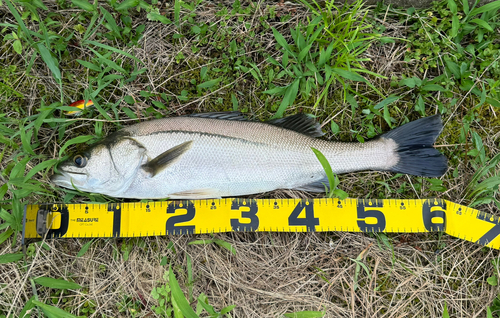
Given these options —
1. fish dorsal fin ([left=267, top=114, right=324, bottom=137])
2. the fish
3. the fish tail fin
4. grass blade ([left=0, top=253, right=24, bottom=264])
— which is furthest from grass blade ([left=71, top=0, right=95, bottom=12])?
the fish tail fin

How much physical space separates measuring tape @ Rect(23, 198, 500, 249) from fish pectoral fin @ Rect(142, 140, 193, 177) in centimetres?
51

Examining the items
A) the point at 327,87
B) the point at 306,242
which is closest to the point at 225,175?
the point at 306,242

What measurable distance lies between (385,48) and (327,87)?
88 cm

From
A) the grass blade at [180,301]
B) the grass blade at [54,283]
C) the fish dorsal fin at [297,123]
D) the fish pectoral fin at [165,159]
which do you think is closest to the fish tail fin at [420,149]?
the fish dorsal fin at [297,123]

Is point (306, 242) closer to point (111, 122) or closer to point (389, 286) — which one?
point (389, 286)

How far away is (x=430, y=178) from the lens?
10.9 ft

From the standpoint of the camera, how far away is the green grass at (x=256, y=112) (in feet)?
10.6

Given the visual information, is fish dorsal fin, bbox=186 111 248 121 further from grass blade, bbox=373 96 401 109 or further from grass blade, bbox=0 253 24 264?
grass blade, bbox=0 253 24 264

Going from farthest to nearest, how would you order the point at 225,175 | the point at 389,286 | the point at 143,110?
the point at 143,110 < the point at 389,286 < the point at 225,175

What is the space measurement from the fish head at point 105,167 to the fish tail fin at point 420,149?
269 centimetres

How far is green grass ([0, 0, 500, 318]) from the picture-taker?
10.6 ft

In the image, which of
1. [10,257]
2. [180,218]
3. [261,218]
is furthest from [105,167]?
[261,218]

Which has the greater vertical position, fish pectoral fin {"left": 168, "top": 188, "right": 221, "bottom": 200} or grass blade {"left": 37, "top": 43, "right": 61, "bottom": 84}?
grass blade {"left": 37, "top": 43, "right": 61, "bottom": 84}

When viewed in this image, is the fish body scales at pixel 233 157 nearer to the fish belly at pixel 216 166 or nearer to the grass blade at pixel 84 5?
the fish belly at pixel 216 166
